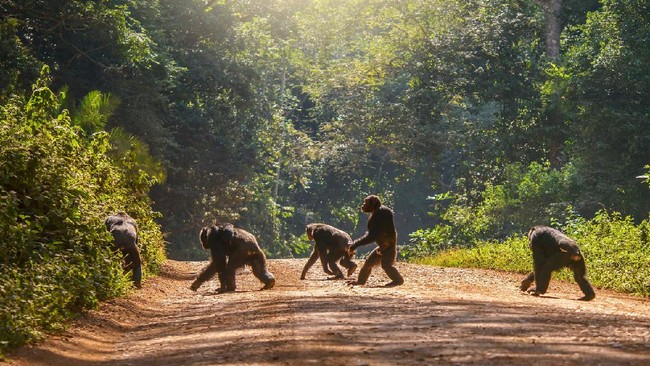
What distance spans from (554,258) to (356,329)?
6488 mm

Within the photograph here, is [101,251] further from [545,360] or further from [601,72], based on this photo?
[601,72]

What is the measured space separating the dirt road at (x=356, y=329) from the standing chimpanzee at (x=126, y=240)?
1.35ft

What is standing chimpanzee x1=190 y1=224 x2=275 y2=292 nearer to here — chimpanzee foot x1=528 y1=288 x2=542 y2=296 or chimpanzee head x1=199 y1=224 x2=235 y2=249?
chimpanzee head x1=199 y1=224 x2=235 y2=249

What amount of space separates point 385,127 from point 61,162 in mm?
33153

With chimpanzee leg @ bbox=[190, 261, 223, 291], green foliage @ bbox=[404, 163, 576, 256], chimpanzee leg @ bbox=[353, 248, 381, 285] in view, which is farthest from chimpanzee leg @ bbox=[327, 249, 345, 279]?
green foliage @ bbox=[404, 163, 576, 256]

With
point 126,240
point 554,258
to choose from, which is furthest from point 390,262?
point 126,240

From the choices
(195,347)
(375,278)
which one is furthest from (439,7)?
(195,347)

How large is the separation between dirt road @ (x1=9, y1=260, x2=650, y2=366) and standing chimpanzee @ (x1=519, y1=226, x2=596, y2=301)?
424mm

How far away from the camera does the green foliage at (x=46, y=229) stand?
11656mm

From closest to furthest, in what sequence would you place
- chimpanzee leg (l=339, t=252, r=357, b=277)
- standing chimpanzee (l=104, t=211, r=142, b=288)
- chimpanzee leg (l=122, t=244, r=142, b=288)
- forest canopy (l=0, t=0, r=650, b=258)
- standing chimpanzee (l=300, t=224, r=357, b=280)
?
standing chimpanzee (l=104, t=211, r=142, b=288), chimpanzee leg (l=122, t=244, r=142, b=288), standing chimpanzee (l=300, t=224, r=357, b=280), chimpanzee leg (l=339, t=252, r=357, b=277), forest canopy (l=0, t=0, r=650, b=258)

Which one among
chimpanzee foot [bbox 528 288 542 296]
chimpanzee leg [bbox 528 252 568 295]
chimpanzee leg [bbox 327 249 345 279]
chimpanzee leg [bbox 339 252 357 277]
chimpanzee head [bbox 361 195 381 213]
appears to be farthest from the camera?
chimpanzee leg [bbox 339 252 357 277]

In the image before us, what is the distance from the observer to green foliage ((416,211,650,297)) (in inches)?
770

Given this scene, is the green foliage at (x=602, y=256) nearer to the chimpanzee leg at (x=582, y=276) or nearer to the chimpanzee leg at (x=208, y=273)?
the chimpanzee leg at (x=582, y=276)

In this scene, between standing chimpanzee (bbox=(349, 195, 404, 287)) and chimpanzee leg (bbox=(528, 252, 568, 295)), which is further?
standing chimpanzee (bbox=(349, 195, 404, 287))
